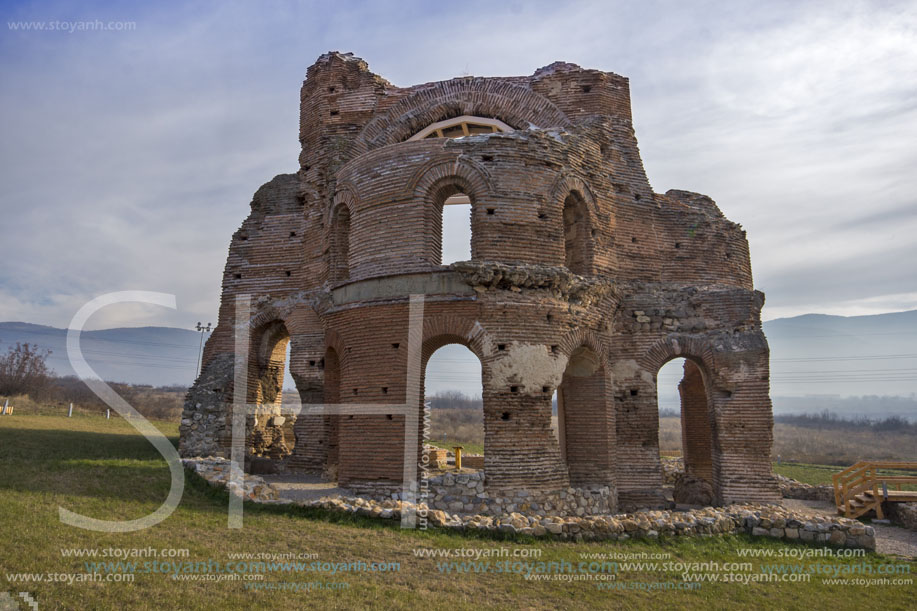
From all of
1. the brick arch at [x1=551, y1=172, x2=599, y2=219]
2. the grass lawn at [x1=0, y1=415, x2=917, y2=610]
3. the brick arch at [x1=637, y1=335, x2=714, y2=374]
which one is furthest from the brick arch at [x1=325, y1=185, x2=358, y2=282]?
the brick arch at [x1=637, y1=335, x2=714, y2=374]

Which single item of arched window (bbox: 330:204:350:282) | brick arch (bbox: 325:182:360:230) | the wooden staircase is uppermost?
brick arch (bbox: 325:182:360:230)

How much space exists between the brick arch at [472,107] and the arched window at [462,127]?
0.45ft

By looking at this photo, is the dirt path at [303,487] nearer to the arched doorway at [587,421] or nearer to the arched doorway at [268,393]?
the arched doorway at [268,393]

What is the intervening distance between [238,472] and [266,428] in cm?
507

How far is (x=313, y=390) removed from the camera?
15164 mm

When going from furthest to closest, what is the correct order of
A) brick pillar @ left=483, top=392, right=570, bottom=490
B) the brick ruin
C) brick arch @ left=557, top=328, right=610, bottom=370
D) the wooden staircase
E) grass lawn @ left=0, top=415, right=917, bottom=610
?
1. the wooden staircase
2. brick arch @ left=557, top=328, right=610, bottom=370
3. the brick ruin
4. brick pillar @ left=483, top=392, right=570, bottom=490
5. grass lawn @ left=0, top=415, right=917, bottom=610

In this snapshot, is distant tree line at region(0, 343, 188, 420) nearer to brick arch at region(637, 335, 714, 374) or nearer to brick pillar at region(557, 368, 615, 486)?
brick pillar at region(557, 368, 615, 486)

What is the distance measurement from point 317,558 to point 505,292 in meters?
6.39

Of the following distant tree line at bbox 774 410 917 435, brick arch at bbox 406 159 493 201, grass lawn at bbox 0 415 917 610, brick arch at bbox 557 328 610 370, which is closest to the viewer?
grass lawn at bbox 0 415 917 610

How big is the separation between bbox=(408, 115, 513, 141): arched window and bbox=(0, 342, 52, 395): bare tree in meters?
30.5

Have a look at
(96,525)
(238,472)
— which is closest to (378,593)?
(96,525)

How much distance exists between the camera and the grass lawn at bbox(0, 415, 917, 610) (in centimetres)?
610

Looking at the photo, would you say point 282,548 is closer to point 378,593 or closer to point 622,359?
point 378,593

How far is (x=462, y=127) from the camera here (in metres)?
16.3
